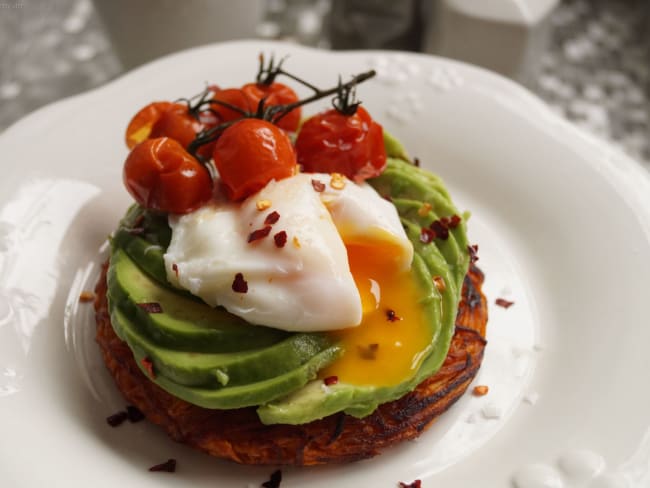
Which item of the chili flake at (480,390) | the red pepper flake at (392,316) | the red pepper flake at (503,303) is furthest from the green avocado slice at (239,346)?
the red pepper flake at (503,303)

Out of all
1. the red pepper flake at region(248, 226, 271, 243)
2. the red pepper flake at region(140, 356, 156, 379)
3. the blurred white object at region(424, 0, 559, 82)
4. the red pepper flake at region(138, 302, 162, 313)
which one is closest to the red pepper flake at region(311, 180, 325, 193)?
the red pepper flake at region(248, 226, 271, 243)

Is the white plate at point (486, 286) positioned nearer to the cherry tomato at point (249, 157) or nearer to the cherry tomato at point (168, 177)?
the cherry tomato at point (168, 177)

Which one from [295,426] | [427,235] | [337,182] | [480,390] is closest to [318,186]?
[337,182]

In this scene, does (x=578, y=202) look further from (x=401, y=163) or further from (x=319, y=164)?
(x=319, y=164)

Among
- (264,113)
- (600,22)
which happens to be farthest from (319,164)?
(600,22)

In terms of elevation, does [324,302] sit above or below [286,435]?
above

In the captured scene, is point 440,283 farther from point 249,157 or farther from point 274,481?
point 274,481

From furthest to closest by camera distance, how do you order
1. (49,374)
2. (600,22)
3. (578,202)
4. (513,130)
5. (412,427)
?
1. (600,22)
2. (513,130)
3. (578,202)
4. (49,374)
5. (412,427)
